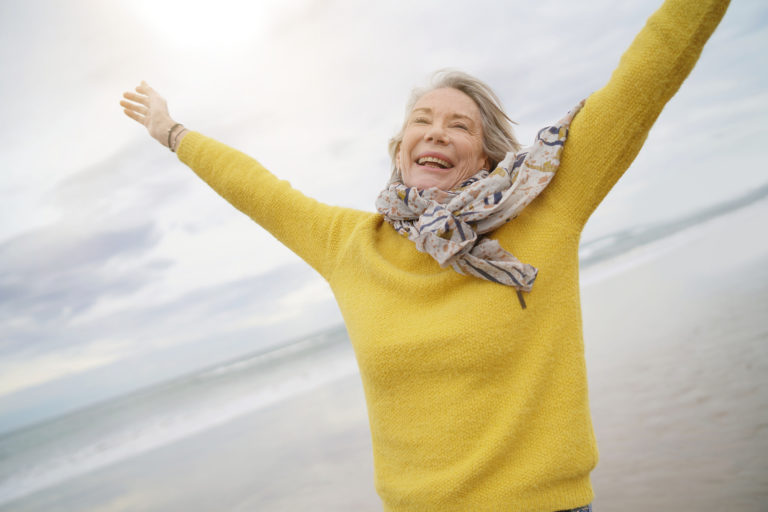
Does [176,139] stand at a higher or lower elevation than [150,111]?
lower

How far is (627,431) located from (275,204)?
10.1 feet

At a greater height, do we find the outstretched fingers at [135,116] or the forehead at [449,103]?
the outstretched fingers at [135,116]

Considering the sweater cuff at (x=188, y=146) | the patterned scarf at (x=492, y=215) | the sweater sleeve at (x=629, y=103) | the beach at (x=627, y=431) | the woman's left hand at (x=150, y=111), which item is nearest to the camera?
the sweater sleeve at (x=629, y=103)

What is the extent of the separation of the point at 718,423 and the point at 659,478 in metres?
0.66

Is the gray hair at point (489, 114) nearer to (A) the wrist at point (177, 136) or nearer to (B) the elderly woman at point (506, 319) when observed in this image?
(B) the elderly woman at point (506, 319)

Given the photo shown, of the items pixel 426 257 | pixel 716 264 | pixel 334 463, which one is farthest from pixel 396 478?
pixel 716 264

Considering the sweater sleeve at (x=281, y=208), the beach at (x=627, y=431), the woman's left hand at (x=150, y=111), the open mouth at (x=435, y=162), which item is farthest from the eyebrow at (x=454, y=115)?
the beach at (x=627, y=431)

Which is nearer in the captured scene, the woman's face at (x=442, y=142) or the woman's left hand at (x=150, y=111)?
the woman's face at (x=442, y=142)

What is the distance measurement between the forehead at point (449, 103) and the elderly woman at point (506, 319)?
0.32 metres

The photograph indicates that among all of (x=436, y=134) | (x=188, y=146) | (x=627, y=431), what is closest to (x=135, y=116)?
(x=188, y=146)

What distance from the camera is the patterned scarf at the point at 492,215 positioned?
51.4 inches

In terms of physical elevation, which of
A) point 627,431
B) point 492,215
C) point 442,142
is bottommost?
point 627,431

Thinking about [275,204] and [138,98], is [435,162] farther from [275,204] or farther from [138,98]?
[138,98]

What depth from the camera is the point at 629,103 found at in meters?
1.21
